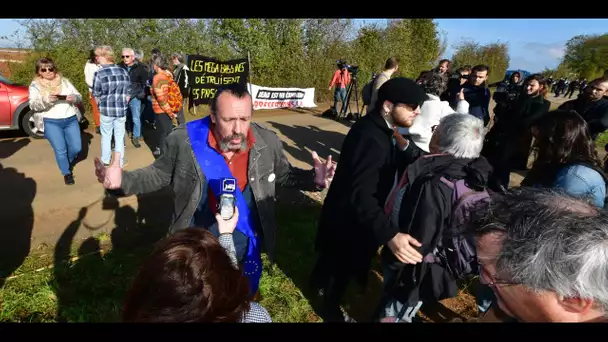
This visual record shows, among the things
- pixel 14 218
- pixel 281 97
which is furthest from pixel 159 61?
pixel 281 97

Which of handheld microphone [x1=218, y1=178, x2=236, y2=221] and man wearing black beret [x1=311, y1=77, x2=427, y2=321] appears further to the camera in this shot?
man wearing black beret [x1=311, y1=77, x2=427, y2=321]

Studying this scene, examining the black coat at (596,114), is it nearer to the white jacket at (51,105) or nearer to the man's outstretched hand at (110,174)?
the man's outstretched hand at (110,174)

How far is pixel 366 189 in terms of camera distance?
91.2 inches

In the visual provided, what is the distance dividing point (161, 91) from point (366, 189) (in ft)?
15.5

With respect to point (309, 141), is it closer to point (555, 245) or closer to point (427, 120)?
point (427, 120)

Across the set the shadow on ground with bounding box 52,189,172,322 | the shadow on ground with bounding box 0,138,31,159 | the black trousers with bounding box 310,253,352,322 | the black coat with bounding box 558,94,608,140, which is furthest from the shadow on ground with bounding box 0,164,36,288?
the black coat with bounding box 558,94,608,140

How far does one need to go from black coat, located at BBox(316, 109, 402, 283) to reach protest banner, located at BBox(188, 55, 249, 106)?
725 cm

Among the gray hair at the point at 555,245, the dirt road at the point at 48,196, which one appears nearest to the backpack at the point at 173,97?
the dirt road at the point at 48,196

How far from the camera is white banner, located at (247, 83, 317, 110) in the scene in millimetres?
12625

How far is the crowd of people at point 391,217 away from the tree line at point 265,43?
3960mm

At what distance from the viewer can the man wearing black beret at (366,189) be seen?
7.46 feet

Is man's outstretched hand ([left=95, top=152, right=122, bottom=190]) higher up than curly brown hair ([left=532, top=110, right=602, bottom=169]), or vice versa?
curly brown hair ([left=532, top=110, right=602, bottom=169])

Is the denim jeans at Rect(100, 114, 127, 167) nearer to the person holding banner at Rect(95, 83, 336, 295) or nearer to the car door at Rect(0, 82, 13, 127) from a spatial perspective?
the car door at Rect(0, 82, 13, 127)
